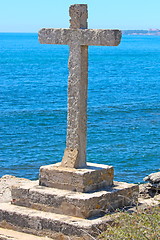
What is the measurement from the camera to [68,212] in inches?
379

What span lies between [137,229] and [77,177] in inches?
82.2

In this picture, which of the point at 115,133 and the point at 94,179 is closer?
the point at 94,179

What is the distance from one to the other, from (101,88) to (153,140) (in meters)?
24.7

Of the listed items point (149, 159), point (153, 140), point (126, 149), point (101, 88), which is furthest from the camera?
point (101, 88)

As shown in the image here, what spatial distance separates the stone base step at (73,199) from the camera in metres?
9.51

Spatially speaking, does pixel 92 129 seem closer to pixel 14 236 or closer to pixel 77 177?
pixel 77 177

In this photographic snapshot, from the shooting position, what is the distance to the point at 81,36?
33.0ft

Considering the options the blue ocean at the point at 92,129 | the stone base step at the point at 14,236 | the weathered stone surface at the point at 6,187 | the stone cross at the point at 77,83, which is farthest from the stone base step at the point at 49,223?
the blue ocean at the point at 92,129

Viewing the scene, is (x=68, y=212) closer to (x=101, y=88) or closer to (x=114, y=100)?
(x=114, y=100)

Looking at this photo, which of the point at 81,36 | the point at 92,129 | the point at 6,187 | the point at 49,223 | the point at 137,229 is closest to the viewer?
the point at 137,229

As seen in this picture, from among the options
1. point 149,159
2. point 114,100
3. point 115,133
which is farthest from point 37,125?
point 114,100

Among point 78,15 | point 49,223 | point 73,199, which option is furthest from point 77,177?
point 78,15

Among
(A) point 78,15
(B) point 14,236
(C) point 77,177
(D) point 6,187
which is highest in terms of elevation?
(A) point 78,15

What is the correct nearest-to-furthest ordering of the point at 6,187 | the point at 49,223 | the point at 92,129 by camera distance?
the point at 49,223 < the point at 6,187 < the point at 92,129
